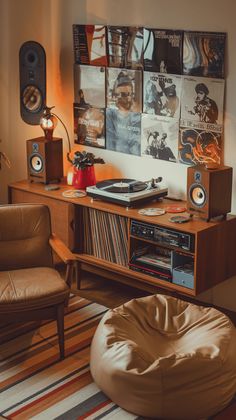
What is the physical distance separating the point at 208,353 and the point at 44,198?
1838 millimetres

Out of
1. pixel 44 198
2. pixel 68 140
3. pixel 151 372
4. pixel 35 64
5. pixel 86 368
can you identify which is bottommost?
pixel 86 368

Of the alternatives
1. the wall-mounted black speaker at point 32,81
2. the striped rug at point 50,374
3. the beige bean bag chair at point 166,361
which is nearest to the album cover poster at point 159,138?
the wall-mounted black speaker at point 32,81

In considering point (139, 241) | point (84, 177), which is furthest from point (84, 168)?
point (139, 241)

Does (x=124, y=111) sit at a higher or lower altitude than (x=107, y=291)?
higher

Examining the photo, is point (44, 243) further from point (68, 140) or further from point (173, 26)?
point (173, 26)

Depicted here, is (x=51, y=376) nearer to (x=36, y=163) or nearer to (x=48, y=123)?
(x=36, y=163)

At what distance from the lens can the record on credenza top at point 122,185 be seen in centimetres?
442

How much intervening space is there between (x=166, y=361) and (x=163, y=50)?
6.46ft

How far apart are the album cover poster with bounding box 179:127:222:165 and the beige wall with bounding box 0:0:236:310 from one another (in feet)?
0.18

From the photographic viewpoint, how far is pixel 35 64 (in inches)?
190

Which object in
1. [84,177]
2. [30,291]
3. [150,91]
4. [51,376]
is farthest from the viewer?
[84,177]

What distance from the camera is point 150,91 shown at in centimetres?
447

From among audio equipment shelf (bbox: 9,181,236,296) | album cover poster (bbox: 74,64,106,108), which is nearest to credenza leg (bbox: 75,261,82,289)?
audio equipment shelf (bbox: 9,181,236,296)

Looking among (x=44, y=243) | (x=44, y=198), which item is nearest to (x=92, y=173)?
(x=44, y=198)
